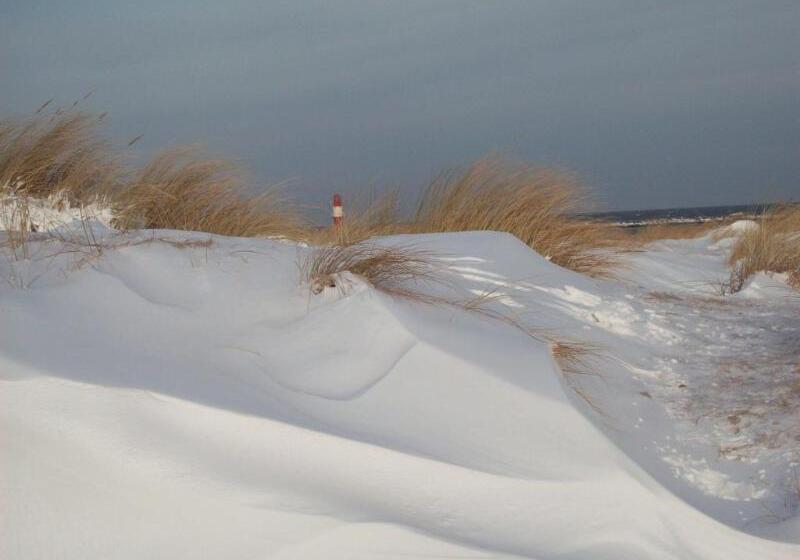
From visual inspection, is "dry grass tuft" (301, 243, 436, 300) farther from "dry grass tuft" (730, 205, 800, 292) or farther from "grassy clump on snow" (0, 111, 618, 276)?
"dry grass tuft" (730, 205, 800, 292)

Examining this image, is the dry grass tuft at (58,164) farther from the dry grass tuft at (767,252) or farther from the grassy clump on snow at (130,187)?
the dry grass tuft at (767,252)

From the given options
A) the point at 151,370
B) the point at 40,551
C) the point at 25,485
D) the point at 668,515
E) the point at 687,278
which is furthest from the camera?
the point at 687,278

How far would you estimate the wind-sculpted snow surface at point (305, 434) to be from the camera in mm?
1586

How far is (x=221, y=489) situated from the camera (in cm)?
166

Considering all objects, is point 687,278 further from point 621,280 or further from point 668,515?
point 668,515

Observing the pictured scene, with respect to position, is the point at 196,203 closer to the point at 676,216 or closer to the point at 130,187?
the point at 130,187

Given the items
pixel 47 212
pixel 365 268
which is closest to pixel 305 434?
pixel 365 268

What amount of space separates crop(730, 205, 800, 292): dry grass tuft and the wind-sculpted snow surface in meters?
3.28

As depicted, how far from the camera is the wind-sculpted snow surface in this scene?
5.20 feet

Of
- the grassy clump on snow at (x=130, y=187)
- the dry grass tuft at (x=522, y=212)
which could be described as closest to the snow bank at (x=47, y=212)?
the grassy clump on snow at (x=130, y=187)

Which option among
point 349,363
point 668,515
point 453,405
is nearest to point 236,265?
point 349,363

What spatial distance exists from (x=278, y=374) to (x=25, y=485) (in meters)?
0.73

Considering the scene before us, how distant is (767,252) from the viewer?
5797mm

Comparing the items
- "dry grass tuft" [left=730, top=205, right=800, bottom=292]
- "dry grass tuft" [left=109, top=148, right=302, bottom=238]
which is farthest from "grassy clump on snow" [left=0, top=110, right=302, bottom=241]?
"dry grass tuft" [left=730, top=205, right=800, bottom=292]
